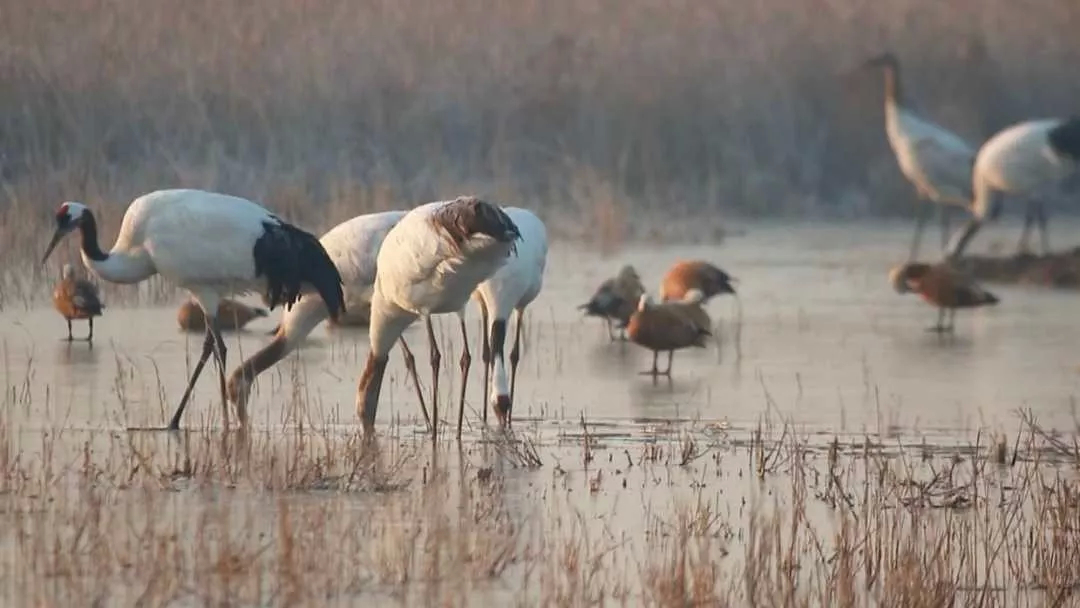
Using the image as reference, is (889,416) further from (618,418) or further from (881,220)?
(881,220)

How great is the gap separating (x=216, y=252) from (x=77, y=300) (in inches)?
90.6

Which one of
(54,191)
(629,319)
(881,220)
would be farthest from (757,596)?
(881,220)

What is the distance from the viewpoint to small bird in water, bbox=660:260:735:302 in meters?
12.8

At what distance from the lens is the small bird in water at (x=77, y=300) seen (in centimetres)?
1124

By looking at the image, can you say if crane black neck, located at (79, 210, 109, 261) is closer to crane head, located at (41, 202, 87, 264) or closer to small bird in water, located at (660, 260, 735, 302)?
crane head, located at (41, 202, 87, 264)

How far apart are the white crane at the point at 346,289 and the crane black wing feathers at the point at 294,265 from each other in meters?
0.20

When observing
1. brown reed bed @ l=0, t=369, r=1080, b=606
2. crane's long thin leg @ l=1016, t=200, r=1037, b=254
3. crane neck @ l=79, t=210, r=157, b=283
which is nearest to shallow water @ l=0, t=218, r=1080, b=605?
brown reed bed @ l=0, t=369, r=1080, b=606

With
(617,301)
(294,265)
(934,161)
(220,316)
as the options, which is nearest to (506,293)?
(294,265)

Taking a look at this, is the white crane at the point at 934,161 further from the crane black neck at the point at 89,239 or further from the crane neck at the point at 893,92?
the crane black neck at the point at 89,239

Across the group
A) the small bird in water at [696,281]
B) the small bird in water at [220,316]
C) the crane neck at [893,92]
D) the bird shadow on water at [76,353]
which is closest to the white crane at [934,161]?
the crane neck at [893,92]

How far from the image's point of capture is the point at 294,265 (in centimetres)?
916

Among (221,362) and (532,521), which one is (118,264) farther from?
(532,521)

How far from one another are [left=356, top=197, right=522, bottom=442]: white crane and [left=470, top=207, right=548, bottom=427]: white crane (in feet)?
0.49

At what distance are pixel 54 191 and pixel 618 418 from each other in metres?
9.15
